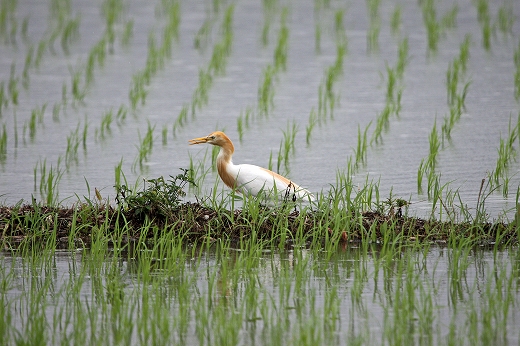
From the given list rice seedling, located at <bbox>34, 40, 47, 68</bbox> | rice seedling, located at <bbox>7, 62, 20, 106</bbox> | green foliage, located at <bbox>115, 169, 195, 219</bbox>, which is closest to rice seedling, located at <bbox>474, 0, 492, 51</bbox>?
rice seedling, located at <bbox>34, 40, 47, 68</bbox>

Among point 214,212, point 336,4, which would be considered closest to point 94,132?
point 214,212

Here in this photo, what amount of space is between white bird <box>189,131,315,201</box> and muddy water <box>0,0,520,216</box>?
930 millimetres

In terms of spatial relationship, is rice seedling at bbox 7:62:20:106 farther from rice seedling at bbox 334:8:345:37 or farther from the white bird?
rice seedling at bbox 334:8:345:37

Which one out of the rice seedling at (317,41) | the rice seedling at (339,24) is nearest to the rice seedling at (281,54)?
the rice seedling at (317,41)

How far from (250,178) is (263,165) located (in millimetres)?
2205

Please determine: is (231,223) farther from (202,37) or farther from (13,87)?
(202,37)

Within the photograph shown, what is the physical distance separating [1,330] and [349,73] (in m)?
9.40

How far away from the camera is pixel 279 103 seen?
11.8 metres

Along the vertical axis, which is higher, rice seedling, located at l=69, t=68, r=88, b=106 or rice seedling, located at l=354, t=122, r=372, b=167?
rice seedling, located at l=69, t=68, r=88, b=106

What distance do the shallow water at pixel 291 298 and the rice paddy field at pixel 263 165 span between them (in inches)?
0.7

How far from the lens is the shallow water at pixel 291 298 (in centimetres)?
439

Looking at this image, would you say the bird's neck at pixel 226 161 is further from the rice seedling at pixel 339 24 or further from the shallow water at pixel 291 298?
the rice seedling at pixel 339 24

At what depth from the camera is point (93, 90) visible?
12.4 metres

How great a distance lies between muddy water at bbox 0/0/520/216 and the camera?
8.82 metres
